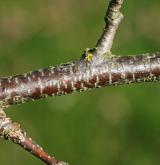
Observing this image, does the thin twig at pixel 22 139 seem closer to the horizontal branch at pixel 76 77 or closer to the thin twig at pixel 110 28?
the horizontal branch at pixel 76 77

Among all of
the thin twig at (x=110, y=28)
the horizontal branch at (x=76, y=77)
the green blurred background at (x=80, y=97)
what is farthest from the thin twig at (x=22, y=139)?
the green blurred background at (x=80, y=97)

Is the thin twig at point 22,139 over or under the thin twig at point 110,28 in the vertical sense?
under

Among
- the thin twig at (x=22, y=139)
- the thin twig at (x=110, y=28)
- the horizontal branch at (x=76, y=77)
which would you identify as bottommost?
the thin twig at (x=22, y=139)

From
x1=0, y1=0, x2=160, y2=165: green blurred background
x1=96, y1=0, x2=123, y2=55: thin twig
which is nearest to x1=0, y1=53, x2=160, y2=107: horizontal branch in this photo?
x1=96, y1=0, x2=123, y2=55: thin twig

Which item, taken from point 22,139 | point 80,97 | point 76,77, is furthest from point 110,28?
point 80,97

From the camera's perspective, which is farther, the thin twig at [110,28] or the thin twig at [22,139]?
the thin twig at [110,28]

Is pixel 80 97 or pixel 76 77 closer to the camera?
pixel 76 77

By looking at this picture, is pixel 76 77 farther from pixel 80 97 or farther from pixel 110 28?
pixel 80 97
